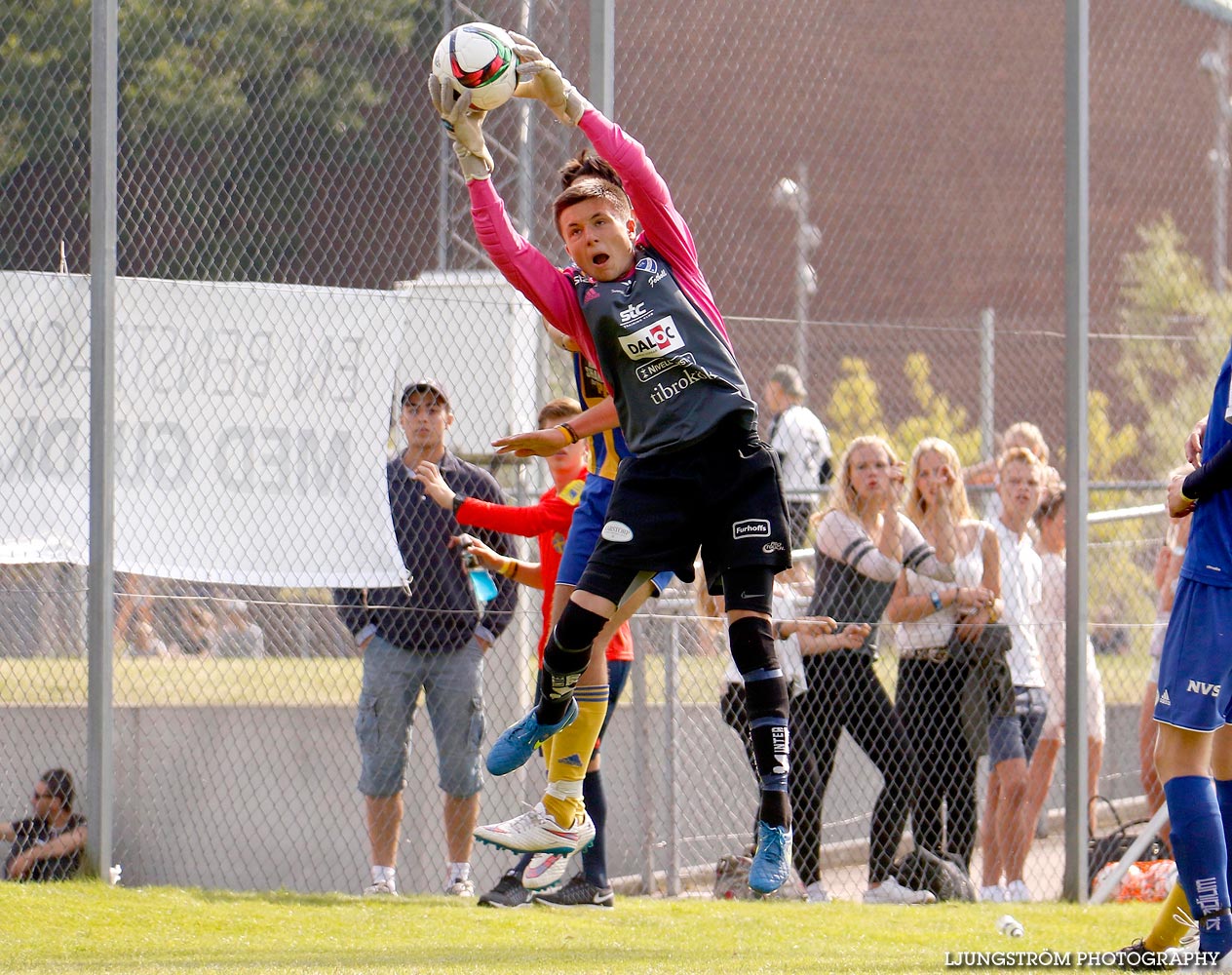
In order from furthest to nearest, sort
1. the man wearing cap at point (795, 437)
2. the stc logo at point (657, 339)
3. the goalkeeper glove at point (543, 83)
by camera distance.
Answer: the man wearing cap at point (795, 437) → the goalkeeper glove at point (543, 83) → the stc logo at point (657, 339)

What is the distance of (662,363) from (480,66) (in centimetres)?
109

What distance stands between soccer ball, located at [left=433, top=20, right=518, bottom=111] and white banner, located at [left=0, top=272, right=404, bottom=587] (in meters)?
2.69

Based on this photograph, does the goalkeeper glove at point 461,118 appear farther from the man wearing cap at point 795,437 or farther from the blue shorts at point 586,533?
the man wearing cap at point 795,437

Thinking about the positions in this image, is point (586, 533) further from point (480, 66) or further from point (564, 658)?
point (480, 66)

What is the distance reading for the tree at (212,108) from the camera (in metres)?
7.32

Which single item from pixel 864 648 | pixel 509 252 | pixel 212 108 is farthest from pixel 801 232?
pixel 509 252

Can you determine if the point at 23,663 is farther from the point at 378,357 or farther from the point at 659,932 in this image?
the point at 659,932

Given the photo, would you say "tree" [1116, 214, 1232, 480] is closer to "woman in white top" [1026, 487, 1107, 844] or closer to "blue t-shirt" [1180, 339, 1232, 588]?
"woman in white top" [1026, 487, 1107, 844]

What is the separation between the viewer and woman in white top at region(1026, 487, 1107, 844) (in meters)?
8.08

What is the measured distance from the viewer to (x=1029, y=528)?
27.7ft

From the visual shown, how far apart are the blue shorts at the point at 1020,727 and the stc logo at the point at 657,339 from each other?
12.6 feet

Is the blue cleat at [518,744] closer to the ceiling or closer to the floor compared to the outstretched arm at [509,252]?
closer to the floor


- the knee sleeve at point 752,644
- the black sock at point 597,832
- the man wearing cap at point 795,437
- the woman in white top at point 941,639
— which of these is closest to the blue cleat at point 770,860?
the knee sleeve at point 752,644

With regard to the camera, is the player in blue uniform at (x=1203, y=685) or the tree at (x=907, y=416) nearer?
the player in blue uniform at (x=1203, y=685)
